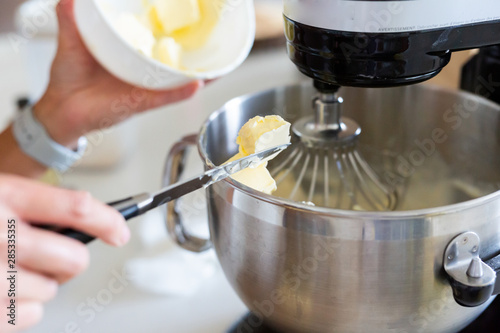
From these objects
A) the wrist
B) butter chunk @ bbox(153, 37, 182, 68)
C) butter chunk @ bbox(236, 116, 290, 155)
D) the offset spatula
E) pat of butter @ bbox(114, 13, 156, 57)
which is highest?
pat of butter @ bbox(114, 13, 156, 57)

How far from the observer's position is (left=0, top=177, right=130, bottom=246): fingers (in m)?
0.37

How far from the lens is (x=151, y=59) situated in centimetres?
44

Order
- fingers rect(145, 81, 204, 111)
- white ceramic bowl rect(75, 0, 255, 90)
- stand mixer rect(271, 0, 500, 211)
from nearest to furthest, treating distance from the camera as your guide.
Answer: stand mixer rect(271, 0, 500, 211) < white ceramic bowl rect(75, 0, 255, 90) < fingers rect(145, 81, 204, 111)

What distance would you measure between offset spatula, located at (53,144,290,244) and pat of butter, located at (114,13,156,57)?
0.18 metres

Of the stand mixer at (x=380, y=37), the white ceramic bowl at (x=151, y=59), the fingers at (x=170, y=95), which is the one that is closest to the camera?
the stand mixer at (x=380, y=37)

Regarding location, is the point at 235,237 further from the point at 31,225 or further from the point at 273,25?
the point at 273,25

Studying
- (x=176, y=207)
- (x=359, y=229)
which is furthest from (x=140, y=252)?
(x=359, y=229)

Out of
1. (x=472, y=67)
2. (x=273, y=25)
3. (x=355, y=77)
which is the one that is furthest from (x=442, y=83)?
(x=273, y=25)

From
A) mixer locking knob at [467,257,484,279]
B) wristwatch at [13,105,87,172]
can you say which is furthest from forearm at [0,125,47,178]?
mixer locking knob at [467,257,484,279]

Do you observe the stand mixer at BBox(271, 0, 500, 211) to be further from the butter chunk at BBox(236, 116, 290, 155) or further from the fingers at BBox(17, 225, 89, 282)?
the fingers at BBox(17, 225, 89, 282)

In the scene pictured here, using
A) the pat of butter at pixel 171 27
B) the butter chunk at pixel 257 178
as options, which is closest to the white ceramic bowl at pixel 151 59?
the pat of butter at pixel 171 27

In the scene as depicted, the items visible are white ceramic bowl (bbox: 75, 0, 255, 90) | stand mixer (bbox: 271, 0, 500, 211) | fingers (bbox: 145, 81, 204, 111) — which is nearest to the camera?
stand mixer (bbox: 271, 0, 500, 211)

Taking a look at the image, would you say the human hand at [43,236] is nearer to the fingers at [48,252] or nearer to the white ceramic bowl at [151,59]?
the fingers at [48,252]

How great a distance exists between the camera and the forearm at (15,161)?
633 mm
